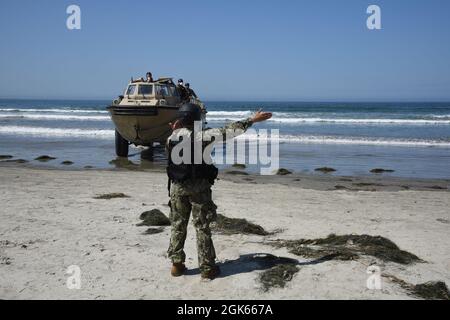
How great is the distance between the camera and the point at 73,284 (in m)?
4.34

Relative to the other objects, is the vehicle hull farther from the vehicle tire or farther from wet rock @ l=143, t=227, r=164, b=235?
wet rock @ l=143, t=227, r=164, b=235

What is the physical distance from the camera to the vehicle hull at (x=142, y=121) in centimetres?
1505

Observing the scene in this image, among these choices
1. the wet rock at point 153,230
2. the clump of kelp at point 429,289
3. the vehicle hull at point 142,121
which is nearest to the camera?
the clump of kelp at point 429,289

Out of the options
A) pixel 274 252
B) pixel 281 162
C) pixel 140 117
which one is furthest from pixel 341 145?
pixel 274 252

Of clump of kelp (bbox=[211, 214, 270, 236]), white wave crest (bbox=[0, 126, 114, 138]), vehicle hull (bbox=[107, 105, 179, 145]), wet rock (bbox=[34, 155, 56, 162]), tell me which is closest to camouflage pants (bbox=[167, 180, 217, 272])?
clump of kelp (bbox=[211, 214, 270, 236])

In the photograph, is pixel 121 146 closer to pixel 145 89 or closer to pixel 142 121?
pixel 142 121

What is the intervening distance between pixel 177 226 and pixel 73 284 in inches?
42.7

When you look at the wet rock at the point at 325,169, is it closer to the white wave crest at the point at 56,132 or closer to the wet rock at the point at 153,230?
the wet rock at the point at 153,230

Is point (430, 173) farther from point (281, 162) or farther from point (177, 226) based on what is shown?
point (177, 226)

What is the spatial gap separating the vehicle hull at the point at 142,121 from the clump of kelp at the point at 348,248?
Result: 9.90 m

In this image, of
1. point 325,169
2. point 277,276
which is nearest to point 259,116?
point 277,276

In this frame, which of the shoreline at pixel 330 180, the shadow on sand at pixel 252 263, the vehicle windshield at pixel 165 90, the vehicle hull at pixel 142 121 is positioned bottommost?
the shoreline at pixel 330 180

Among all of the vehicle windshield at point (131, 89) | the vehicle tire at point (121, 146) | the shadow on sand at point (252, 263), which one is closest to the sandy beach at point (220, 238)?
the shadow on sand at point (252, 263)

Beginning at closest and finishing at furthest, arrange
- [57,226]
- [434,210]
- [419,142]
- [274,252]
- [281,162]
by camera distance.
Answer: [274,252] < [57,226] < [434,210] < [281,162] < [419,142]
